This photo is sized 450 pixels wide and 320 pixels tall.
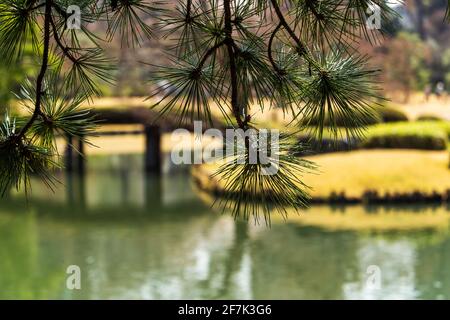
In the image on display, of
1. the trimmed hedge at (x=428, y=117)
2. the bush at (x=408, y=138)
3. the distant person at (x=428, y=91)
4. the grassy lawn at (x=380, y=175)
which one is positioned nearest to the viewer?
the grassy lawn at (x=380, y=175)

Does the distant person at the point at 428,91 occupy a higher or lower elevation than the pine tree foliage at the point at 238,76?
higher

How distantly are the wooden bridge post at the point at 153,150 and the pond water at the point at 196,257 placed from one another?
4322mm

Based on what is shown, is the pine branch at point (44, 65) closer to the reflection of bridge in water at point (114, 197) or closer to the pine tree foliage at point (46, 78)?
the pine tree foliage at point (46, 78)

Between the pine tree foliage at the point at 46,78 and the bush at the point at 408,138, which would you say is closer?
the pine tree foliage at the point at 46,78

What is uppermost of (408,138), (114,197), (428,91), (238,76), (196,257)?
(428,91)

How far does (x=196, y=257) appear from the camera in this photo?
8.63 meters

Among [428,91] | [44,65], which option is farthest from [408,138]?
[44,65]

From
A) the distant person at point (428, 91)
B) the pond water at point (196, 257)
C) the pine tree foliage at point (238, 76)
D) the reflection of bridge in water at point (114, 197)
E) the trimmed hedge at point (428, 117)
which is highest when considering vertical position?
the distant person at point (428, 91)

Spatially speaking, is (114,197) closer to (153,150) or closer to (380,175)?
(153,150)

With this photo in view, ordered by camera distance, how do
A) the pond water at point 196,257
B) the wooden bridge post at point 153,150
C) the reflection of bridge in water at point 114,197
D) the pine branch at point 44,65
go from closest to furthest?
the pine branch at point 44,65 → the pond water at point 196,257 → the reflection of bridge in water at point 114,197 → the wooden bridge post at point 153,150

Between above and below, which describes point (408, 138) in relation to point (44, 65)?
above

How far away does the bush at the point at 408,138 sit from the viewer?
16.4 metres

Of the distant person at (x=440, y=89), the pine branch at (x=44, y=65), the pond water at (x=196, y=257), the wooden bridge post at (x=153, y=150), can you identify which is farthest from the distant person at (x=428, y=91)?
the pine branch at (x=44, y=65)

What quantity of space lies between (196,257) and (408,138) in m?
9.22
